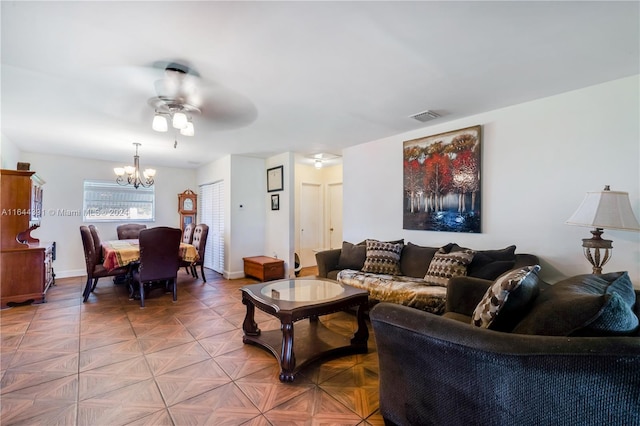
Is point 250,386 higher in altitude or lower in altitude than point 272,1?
lower

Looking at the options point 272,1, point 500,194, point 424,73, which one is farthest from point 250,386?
point 500,194

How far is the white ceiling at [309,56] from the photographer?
163cm

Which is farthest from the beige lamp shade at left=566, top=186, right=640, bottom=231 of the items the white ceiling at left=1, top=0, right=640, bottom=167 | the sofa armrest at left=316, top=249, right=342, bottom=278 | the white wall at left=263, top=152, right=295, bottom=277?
the white wall at left=263, top=152, right=295, bottom=277

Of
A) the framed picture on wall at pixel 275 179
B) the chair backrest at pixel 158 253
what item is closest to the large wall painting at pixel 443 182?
the framed picture on wall at pixel 275 179

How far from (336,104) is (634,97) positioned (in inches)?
97.7

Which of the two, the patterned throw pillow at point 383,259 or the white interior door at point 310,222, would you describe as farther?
the white interior door at point 310,222

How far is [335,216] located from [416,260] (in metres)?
3.51

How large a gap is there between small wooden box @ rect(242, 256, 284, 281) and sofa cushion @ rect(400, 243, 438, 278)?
2376 millimetres

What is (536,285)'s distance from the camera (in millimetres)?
1537

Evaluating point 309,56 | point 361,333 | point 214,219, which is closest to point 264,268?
point 214,219

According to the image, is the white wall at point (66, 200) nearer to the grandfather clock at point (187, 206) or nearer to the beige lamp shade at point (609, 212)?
the grandfather clock at point (187, 206)

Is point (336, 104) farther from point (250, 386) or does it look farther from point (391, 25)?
point (250, 386)

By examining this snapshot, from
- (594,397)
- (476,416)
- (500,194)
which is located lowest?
(476,416)

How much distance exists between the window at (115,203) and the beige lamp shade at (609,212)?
720 cm
